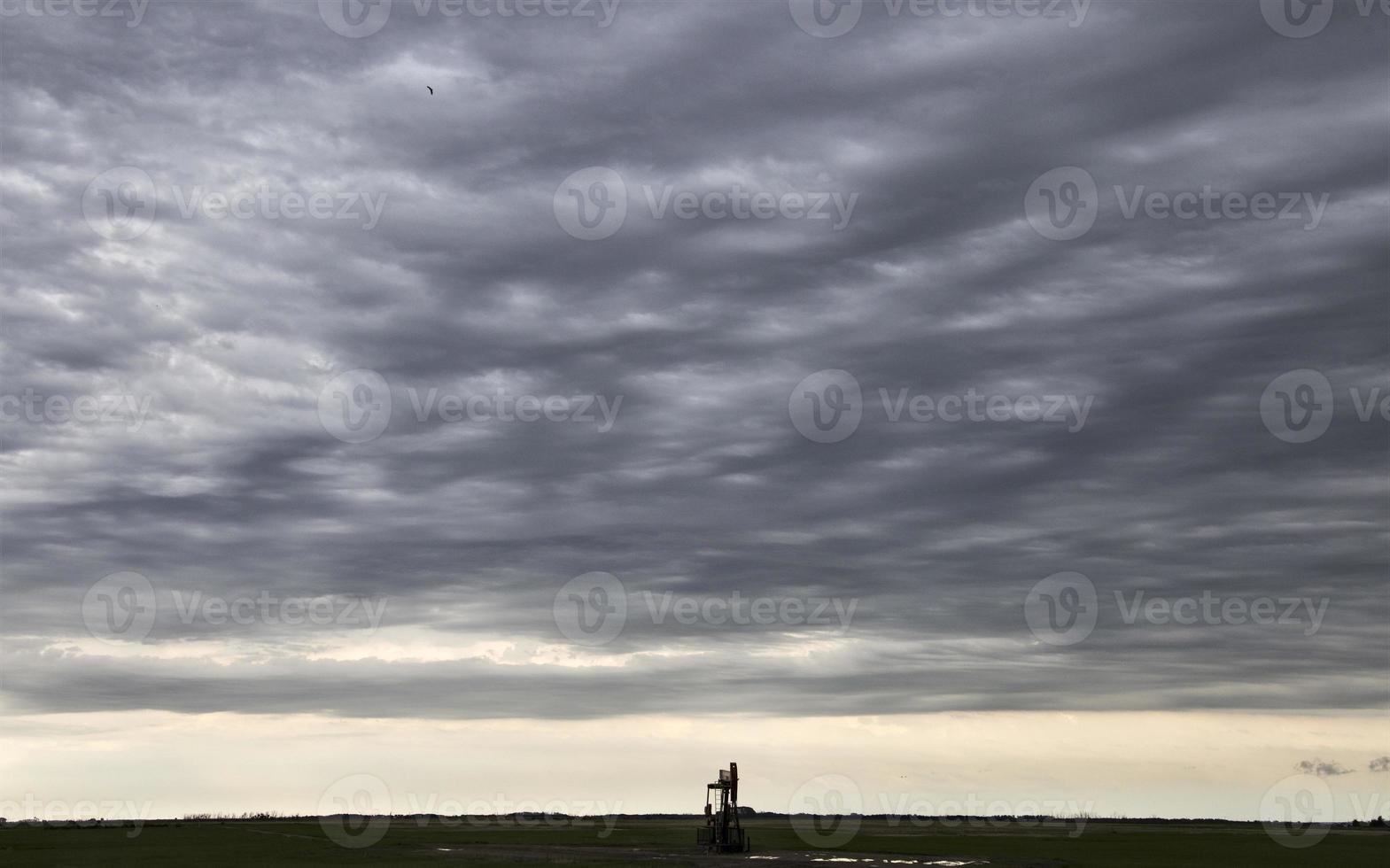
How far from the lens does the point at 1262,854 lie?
120125 mm

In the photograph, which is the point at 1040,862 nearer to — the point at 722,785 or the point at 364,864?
the point at 722,785

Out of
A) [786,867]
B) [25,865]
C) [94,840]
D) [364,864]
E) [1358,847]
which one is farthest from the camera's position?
[94,840]

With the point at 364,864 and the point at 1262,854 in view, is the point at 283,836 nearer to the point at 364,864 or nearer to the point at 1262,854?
the point at 364,864

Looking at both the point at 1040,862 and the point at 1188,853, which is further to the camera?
the point at 1188,853

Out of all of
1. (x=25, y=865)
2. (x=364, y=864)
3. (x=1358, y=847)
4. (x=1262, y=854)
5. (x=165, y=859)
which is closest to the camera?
(x=364, y=864)

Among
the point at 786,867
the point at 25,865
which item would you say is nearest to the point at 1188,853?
the point at 786,867

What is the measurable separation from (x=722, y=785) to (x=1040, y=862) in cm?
2985

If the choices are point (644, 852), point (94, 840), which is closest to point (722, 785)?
point (644, 852)

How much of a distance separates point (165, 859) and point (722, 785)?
161 feet

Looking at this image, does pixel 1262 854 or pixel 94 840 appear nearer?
pixel 1262 854

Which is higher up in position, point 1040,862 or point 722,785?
point 722,785

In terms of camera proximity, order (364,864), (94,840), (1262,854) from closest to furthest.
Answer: (364,864)
(1262,854)
(94,840)

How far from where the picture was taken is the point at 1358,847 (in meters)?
135

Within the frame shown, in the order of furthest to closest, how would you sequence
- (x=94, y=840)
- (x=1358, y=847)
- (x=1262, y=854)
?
(x=94, y=840) < (x=1358, y=847) < (x=1262, y=854)
